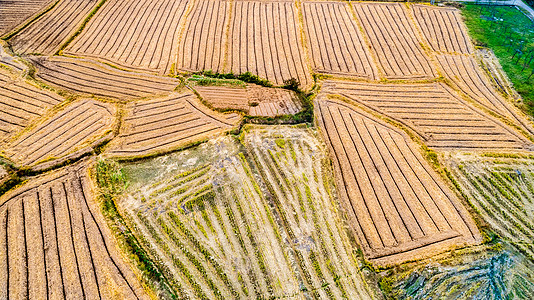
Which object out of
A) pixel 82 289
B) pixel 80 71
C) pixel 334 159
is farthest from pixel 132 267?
pixel 80 71

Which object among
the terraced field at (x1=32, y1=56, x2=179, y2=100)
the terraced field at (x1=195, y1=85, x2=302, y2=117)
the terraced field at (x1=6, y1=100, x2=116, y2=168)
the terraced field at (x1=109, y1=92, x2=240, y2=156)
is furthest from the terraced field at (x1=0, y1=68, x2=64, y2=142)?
the terraced field at (x1=195, y1=85, x2=302, y2=117)

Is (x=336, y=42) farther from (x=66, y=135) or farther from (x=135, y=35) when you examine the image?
(x=66, y=135)

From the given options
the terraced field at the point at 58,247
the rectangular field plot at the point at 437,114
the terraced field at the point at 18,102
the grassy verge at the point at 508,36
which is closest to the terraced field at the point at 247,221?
the terraced field at the point at 58,247

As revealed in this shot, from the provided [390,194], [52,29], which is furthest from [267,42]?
[52,29]

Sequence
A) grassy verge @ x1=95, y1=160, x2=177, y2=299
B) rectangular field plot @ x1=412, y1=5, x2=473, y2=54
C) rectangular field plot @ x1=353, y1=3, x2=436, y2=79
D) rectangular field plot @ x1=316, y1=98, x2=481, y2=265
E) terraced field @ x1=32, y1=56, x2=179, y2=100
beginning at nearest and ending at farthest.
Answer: grassy verge @ x1=95, y1=160, x2=177, y2=299 < rectangular field plot @ x1=316, y1=98, x2=481, y2=265 < terraced field @ x1=32, y1=56, x2=179, y2=100 < rectangular field plot @ x1=353, y1=3, x2=436, y2=79 < rectangular field plot @ x1=412, y1=5, x2=473, y2=54

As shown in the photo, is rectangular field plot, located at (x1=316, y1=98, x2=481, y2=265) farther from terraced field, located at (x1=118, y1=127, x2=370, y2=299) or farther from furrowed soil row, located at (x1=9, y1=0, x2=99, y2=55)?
furrowed soil row, located at (x1=9, y1=0, x2=99, y2=55)

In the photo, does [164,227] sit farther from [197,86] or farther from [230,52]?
[230,52]

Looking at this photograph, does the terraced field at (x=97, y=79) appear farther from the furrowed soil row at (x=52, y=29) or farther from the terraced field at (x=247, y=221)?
the terraced field at (x=247, y=221)
